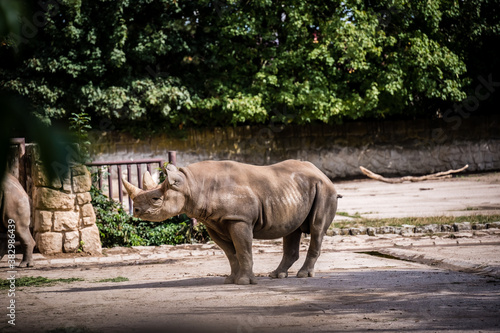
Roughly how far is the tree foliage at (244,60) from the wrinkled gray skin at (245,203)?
15.6 meters

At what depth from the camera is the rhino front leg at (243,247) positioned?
6.24 m

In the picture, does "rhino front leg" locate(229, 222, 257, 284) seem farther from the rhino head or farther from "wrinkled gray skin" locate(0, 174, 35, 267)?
"wrinkled gray skin" locate(0, 174, 35, 267)

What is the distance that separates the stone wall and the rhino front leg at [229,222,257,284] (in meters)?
4.04

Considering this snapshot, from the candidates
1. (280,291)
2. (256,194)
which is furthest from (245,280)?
(256,194)

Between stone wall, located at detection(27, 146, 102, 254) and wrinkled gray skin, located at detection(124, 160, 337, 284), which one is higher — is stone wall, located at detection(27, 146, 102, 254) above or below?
below

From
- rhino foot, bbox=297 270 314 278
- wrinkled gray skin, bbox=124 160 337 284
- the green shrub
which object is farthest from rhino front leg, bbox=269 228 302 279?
the green shrub

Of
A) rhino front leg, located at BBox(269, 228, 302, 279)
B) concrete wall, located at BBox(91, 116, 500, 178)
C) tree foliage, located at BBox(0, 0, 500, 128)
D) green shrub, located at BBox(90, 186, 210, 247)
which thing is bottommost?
green shrub, located at BBox(90, 186, 210, 247)

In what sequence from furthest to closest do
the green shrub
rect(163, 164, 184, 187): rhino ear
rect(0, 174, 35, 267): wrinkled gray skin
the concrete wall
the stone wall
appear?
the concrete wall
the green shrub
the stone wall
rect(0, 174, 35, 267): wrinkled gray skin
rect(163, 164, 184, 187): rhino ear

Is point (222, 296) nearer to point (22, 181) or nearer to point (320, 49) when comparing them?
point (22, 181)

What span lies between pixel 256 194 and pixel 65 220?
432 cm

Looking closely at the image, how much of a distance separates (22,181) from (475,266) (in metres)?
6.94

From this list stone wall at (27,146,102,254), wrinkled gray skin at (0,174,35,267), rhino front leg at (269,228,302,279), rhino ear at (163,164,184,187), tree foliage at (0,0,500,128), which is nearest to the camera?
rhino ear at (163,164,184,187)

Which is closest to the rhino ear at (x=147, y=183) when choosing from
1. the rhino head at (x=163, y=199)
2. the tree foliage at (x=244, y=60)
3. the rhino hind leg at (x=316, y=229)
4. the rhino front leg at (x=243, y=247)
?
the rhino head at (x=163, y=199)

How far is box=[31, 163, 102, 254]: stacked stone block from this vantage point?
9.53 m
